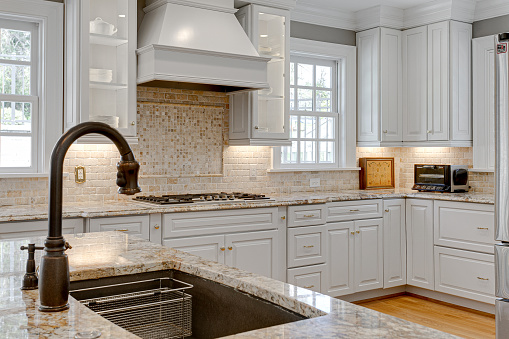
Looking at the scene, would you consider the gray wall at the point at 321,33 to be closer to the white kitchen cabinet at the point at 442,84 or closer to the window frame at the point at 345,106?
the window frame at the point at 345,106

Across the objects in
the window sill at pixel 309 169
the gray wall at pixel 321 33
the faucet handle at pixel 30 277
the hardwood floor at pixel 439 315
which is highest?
the gray wall at pixel 321 33

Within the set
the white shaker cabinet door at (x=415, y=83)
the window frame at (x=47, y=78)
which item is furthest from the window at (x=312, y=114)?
the window frame at (x=47, y=78)

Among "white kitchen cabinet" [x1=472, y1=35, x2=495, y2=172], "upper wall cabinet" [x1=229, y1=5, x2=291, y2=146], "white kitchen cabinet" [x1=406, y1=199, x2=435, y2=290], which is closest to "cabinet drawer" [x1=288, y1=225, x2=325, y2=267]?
"upper wall cabinet" [x1=229, y1=5, x2=291, y2=146]

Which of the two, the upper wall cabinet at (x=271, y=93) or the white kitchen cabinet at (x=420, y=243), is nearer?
the upper wall cabinet at (x=271, y=93)

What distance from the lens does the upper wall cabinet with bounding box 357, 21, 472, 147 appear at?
17.5 ft

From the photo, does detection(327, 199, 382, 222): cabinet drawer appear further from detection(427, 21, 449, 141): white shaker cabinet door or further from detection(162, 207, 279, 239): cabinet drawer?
detection(427, 21, 449, 141): white shaker cabinet door

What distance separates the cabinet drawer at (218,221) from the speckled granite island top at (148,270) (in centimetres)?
175

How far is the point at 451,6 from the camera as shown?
5227mm

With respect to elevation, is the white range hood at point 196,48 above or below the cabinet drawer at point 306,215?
above

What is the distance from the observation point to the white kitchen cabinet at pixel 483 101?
17.3 ft

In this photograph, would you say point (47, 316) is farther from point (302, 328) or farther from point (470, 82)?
point (470, 82)

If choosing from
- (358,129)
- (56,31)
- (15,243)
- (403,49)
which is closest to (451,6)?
(403,49)

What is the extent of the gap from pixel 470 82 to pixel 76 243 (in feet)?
14.7

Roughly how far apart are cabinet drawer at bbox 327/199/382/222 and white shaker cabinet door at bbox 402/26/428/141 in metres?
0.99
